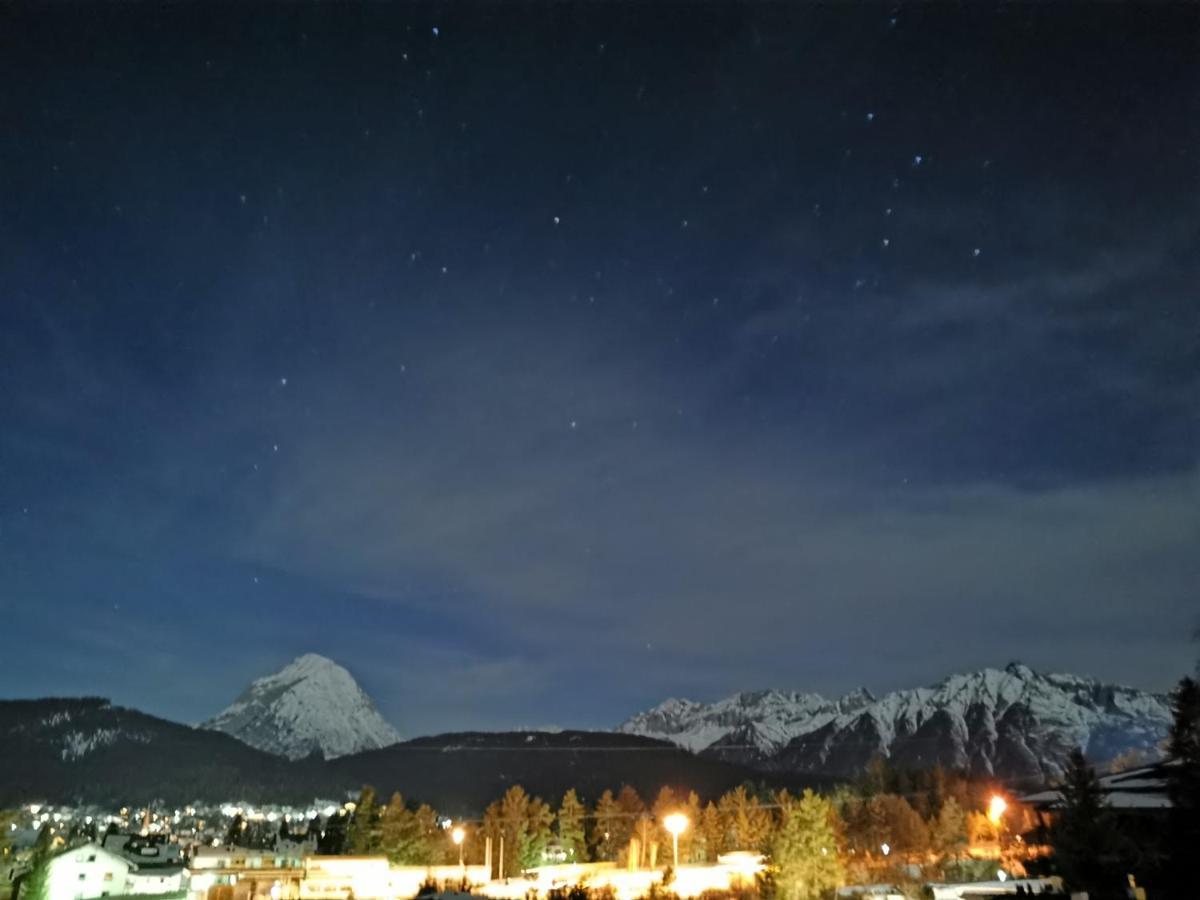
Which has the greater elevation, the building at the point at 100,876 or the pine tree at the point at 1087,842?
the pine tree at the point at 1087,842

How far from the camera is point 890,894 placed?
27.3 metres

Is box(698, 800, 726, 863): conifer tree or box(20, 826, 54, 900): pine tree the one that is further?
box(698, 800, 726, 863): conifer tree

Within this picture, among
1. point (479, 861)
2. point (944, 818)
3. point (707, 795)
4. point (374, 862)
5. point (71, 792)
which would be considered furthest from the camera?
point (707, 795)

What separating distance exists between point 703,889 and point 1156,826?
14673mm

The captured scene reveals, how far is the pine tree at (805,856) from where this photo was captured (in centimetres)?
3044

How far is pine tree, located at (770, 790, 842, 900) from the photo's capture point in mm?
30438

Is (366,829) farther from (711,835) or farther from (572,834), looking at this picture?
(711,835)

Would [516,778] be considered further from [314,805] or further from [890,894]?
[890,894]

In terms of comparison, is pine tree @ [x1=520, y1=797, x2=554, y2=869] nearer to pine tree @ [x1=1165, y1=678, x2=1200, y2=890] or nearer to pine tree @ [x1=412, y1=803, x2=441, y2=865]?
pine tree @ [x1=412, y1=803, x2=441, y2=865]

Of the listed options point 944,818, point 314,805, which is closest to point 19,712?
point 314,805

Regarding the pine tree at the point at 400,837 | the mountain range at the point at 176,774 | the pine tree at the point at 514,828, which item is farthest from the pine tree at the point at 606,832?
the mountain range at the point at 176,774

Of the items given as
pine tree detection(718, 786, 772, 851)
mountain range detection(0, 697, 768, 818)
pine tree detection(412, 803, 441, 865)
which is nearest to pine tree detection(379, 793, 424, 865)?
pine tree detection(412, 803, 441, 865)

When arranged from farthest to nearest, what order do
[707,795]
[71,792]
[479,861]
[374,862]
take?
[707,795]
[71,792]
[479,861]
[374,862]

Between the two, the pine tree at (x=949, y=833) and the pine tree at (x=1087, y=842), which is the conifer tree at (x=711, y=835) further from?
the pine tree at (x=1087, y=842)
